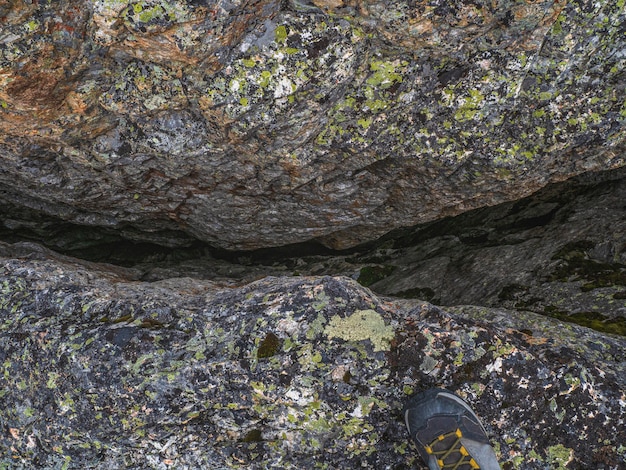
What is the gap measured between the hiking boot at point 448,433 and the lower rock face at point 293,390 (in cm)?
33

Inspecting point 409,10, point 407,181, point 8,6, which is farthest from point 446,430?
point 8,6

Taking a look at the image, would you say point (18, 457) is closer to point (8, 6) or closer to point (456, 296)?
point (8, 6)

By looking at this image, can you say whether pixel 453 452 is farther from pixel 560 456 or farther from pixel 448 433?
pixel 560 456

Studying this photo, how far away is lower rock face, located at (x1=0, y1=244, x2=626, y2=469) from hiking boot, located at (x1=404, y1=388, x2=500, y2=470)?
332mm

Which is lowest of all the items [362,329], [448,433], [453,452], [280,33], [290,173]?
[453,452]

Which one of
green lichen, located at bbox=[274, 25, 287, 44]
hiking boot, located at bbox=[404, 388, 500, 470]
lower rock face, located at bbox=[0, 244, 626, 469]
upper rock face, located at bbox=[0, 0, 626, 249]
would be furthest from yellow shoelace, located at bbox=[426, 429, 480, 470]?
green lichen, located at bbox=[274, 25, 287, 44]

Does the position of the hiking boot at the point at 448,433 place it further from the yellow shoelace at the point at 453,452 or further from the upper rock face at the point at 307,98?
the upper rock face at the point at 307,98

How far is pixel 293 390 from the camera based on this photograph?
7.71 metres

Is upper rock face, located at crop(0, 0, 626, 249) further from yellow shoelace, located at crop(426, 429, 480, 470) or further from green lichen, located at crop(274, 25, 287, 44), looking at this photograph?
yellow shoelace, located at crop(426, 429, 480, 470)

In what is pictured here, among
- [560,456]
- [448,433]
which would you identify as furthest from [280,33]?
[560,456]

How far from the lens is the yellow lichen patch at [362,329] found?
26.0ft

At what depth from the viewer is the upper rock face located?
697 cm

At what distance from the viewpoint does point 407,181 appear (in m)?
10.0

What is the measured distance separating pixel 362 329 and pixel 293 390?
1.51 meters
